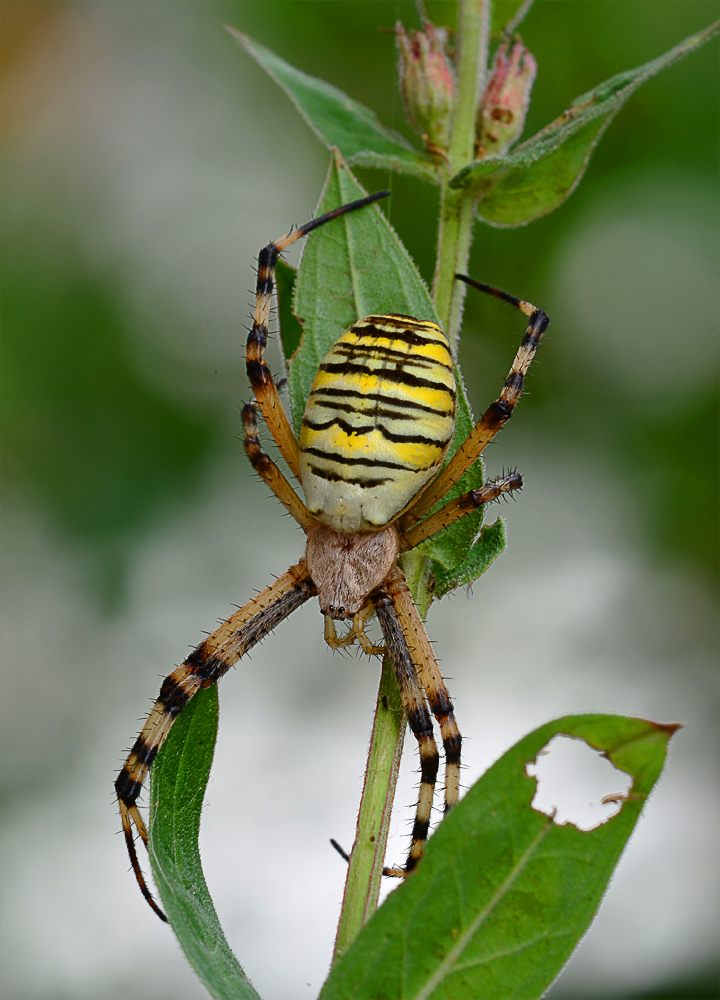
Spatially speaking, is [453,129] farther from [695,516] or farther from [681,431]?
[695,516]

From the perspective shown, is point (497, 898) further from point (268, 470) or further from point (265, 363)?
point (265, 363)

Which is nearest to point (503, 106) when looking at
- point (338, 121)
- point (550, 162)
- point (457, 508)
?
point (550, 162)

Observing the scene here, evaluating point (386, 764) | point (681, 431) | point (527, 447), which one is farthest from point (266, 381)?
point (681, 431)

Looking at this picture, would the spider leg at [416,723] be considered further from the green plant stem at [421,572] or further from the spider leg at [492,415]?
the spider leg at [492,415]

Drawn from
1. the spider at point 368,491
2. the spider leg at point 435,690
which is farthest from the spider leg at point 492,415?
the spider leg at point 435,690

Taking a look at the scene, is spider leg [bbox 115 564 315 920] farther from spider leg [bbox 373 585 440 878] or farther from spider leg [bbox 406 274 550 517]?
spider leg [bbox 406 274 550 517]

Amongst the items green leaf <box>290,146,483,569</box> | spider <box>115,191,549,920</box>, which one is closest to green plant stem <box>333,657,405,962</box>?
spider <box>115,191,549,920</box>

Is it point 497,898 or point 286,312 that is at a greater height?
point 286,312
